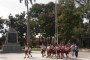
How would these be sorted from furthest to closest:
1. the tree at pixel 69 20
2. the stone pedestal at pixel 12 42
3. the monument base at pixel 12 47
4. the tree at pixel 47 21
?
the tree at pixel 47 21 < the tree at pixel 69 20 < the monument base at pixel 12 47 < the stone pedestal at pixel 12 42

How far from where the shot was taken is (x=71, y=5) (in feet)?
Result: 221

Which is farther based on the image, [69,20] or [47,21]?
[47,21]

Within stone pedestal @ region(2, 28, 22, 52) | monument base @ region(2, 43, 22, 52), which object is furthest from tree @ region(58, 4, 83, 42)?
monument base @ region(2, 43, 22, 52)

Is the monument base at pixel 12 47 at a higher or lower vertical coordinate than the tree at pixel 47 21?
lower

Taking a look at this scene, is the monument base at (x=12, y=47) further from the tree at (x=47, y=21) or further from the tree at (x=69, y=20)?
the tree at (x=47, y=21)

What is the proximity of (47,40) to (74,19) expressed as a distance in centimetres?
2601

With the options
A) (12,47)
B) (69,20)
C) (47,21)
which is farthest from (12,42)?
(47,21)

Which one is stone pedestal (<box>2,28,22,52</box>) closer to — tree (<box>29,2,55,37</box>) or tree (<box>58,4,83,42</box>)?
A: tree (<box>58,4,83,42</box>)

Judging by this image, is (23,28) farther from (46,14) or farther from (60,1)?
(60,1)

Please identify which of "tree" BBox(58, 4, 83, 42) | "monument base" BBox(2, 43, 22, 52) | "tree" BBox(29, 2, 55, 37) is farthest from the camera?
"tree" BBox(29, 2, 55, 37)

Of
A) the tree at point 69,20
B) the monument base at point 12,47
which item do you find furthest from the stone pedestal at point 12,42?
the tree at point 69,20

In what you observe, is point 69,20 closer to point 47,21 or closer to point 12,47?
point 12,47

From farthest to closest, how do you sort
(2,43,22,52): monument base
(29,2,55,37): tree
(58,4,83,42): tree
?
(29,2,55,37): tree < (58,4,83,42): tree < (2,43,22,52): monument base

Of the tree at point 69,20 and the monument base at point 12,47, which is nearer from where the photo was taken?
the monument base at point 12,47
